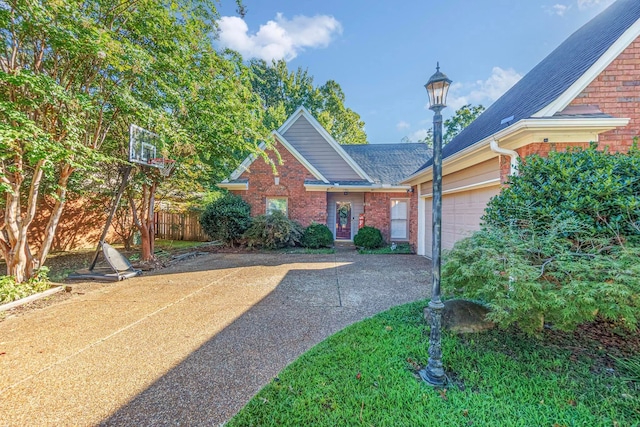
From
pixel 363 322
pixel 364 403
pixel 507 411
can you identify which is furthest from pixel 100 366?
pixel 507 411

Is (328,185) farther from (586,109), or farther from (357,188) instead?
(586,109)

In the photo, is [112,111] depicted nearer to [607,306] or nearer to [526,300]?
[526,300]

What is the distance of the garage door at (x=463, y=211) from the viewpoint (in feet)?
20.8

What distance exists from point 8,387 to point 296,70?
29330 millimetres

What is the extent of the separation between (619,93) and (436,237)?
548cm

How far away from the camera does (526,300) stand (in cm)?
279

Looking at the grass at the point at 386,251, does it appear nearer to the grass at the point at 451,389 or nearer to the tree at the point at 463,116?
the grass at the point at 451,389

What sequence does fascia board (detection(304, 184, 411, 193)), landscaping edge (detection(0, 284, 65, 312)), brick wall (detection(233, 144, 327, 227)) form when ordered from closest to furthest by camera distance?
landscaping edge (detection(0, 284, 65, 312)) < fascia board (detection(304, 184, 411, 193)) < brick wall (detection(233, 144, 327, 227))

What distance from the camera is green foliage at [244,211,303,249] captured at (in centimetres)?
1104

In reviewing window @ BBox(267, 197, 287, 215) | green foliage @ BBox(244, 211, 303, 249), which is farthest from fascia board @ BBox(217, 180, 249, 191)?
green foliage @ BBox(244, 211, 303, 249)

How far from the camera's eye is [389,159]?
15.4 metres

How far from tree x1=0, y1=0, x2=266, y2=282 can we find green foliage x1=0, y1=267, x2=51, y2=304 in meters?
0.19

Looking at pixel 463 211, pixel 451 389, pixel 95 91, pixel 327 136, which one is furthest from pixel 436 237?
pixel 327 136

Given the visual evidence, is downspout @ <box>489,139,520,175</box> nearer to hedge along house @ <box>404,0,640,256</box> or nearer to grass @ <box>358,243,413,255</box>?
hedge along house @ <box>404,0,640,256</box>
